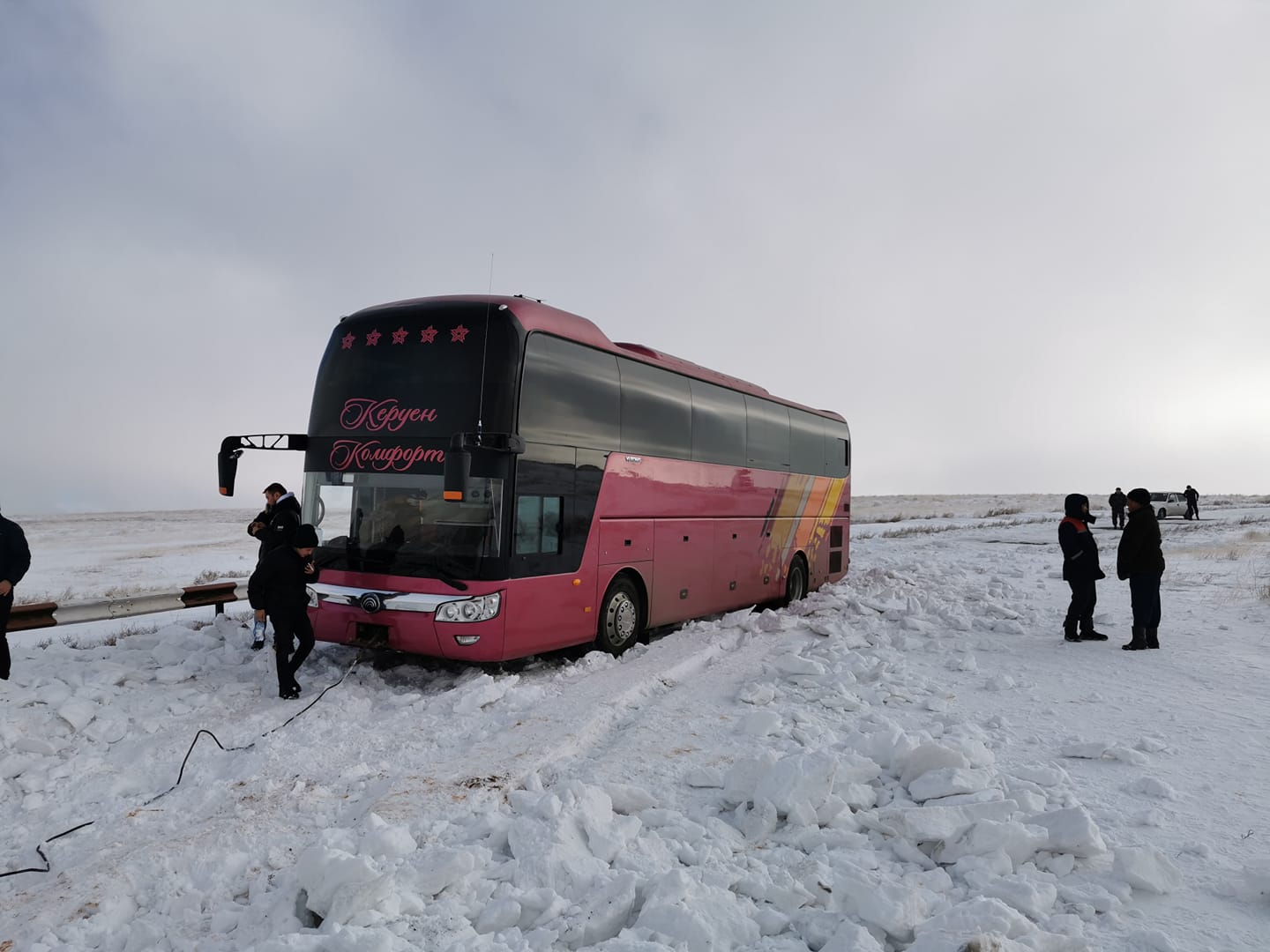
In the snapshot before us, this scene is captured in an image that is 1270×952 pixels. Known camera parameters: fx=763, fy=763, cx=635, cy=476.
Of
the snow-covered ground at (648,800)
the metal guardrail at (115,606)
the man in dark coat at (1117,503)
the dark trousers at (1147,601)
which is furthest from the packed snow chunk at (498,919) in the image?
the man in dark coat at (1117,503)

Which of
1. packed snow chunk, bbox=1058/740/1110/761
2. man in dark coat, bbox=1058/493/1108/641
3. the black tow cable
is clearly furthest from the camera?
man in dark coat, bbox=1058/493/1108/641

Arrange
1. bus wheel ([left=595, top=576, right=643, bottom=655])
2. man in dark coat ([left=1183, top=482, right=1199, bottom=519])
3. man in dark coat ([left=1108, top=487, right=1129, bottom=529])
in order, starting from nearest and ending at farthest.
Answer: bus wheel ([left=595, top=576, right=643, bottom=655])
man in dark coat ([left=1108, top=487, right=1129, bottom=529])
man in dark coat ([left=1183, top=482, right=1199, bottom=519])

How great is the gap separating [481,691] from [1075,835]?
4991 mm

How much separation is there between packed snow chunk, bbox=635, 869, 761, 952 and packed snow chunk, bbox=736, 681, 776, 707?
3586 millimetres

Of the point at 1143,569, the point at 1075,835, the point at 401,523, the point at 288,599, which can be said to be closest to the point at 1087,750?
the point at 1075,835

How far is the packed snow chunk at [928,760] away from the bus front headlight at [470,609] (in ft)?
13.8

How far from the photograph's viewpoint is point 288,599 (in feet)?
24.4

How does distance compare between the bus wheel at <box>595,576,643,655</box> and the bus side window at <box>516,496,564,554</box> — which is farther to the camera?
the bus wheel at <box>595,576,643,655</box>

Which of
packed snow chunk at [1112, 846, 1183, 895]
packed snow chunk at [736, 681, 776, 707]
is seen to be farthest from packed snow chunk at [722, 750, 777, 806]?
packed snow chunk at [736, 681, 776, 707]

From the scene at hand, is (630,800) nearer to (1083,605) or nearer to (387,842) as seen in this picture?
(387,842)

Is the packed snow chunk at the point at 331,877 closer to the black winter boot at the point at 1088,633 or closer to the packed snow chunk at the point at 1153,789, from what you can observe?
the packed snow chunk at the point at 1153,789

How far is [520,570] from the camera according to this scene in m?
7.94

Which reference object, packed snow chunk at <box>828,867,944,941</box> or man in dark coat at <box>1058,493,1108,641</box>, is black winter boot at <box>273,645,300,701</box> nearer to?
packed snow chunk at <box>828,867,944,941</box>

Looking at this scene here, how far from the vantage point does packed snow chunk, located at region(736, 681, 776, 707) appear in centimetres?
710
